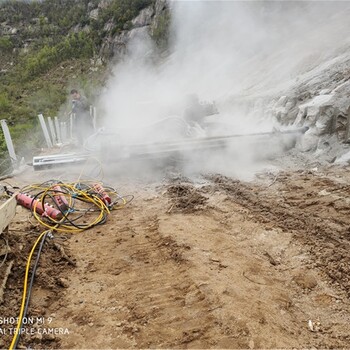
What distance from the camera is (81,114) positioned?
8812 millimetres

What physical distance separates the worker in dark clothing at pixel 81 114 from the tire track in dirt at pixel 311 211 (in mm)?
4518

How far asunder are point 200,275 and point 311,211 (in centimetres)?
192

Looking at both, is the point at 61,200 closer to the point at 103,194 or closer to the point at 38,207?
the point at 38,207

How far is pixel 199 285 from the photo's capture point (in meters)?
2.84

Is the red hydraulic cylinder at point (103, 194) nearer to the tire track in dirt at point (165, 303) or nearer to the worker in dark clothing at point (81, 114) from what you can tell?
the tire track in dirt at point (165, 303)

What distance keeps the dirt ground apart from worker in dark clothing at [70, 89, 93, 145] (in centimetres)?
471

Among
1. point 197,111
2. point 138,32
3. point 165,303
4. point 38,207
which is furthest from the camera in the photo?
point 138,32

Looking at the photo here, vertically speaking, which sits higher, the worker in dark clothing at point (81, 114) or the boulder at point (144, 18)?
the boulder at point (144, 18)

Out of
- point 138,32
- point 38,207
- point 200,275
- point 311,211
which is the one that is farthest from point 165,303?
point 138,32

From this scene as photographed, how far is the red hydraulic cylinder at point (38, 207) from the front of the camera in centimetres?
448

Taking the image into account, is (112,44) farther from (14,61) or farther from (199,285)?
(199,285)

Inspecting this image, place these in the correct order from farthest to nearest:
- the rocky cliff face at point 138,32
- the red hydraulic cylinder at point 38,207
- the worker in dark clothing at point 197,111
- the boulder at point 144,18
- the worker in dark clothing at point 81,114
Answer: the boulder at point 144,18
the rocky cliff face at point 138,32
the worker in dark clothing at point 197,111
the worker in dark clothing at point 81,114
the red hydraulic cylinder at point 38,207

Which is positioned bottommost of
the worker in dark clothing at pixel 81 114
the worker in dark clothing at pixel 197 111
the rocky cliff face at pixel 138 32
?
the worker in dark clothing at pixel 197 111

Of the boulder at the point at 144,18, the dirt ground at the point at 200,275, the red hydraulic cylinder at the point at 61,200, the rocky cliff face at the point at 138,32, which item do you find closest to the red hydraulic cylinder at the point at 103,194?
the dirt ground at the point at 200,275
